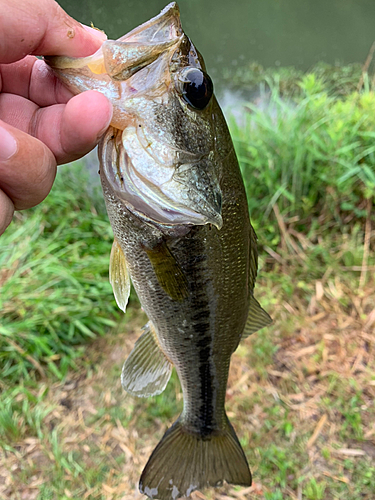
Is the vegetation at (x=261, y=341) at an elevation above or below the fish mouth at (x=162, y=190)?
below

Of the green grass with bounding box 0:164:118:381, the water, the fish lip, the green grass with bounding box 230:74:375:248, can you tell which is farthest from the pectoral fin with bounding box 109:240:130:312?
the water

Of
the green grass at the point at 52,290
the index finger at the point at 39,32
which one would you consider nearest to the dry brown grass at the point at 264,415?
the green grass at the point at 52,290

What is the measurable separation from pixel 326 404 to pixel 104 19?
10.8m

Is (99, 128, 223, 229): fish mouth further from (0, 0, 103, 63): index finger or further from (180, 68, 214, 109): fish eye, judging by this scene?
(0, 0, 103, 63): index finger

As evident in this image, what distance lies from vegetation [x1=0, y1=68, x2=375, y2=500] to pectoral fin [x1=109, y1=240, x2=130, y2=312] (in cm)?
168

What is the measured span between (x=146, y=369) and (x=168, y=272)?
0.59m

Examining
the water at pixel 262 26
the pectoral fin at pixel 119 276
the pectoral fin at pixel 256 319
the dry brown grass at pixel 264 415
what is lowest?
the dry brown grass at pixel 264 415

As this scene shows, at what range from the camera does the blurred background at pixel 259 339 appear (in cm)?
239

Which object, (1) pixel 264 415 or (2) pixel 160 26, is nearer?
(2) pixel 160 26

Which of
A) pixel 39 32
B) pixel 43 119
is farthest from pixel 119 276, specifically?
pixel 39 32

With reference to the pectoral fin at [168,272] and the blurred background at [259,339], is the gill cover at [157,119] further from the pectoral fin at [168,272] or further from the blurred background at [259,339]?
the blurred background at [259,339]

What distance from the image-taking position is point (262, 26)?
391 inches

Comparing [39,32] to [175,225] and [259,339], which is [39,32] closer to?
[175,225]

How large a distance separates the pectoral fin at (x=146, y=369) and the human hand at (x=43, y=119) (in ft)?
2.53
